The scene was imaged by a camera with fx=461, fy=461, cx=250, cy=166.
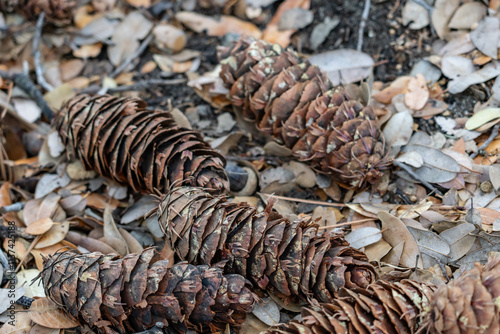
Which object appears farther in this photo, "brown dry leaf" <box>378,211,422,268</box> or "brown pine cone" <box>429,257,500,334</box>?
"brown dry leaf" <box>378,211,422,268</box>

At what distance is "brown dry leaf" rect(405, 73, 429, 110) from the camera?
179cm

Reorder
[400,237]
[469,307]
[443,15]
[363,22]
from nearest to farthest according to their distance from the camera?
[469,307] → [400,237] → [443,15] → [363,22]

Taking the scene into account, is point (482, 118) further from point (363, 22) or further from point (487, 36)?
point (363, 22)

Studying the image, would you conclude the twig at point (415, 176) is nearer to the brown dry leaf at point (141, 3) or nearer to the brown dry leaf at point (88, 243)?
the brown dry leaf at point (88, 243)

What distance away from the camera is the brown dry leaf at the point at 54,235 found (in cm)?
162

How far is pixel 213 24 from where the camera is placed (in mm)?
2244

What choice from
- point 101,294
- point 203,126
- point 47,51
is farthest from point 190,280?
point 47,51

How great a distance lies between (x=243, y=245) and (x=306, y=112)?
55cm

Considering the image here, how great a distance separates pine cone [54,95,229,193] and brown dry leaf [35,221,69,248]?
0.79 feet

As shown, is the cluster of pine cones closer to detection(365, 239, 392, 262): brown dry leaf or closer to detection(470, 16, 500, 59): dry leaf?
detection(365, 239, 392, 262): brown dry leaf

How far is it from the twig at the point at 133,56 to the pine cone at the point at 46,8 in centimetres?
37

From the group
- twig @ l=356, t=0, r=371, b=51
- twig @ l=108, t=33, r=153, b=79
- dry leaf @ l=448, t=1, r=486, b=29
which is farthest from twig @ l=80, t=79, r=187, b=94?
dry leaf @ l=448, t=1, r=486, b=29

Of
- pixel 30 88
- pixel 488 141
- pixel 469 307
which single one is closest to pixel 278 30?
pixel 488 141

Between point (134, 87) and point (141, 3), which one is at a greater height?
point (141, 3)
